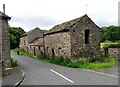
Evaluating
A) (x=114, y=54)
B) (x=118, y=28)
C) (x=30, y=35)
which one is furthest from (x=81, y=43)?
(x=118, y=28)

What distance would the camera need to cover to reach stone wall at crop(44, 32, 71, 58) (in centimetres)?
2714

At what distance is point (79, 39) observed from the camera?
89.5ft

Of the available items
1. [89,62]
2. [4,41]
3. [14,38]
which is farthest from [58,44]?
[14,38]

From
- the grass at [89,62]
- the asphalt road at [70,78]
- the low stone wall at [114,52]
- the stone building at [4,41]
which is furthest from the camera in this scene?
the low stone wall at [114,52]

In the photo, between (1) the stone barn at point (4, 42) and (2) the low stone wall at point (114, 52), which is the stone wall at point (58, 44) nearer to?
(2) the low stone wall at point (114, 52)

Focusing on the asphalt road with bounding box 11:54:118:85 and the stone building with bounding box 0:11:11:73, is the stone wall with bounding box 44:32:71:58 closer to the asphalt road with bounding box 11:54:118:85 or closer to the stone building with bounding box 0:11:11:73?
the asphalt road with bounding box 11:54:118:85

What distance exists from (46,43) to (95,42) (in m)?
10.00

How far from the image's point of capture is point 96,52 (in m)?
28.5

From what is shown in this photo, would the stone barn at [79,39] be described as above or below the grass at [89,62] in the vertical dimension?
above

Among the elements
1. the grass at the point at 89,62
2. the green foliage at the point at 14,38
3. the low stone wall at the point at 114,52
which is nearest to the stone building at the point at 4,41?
the grass at the point at 89,62

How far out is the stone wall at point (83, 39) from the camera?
26797 mm

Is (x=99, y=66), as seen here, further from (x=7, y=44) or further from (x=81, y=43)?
(x=7, y=44)

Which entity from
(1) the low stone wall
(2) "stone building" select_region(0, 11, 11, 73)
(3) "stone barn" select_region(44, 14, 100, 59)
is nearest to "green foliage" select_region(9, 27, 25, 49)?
(3) "stone barn" select_region(44, 14, 100, 59)

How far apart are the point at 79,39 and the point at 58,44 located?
3923 millimetres
